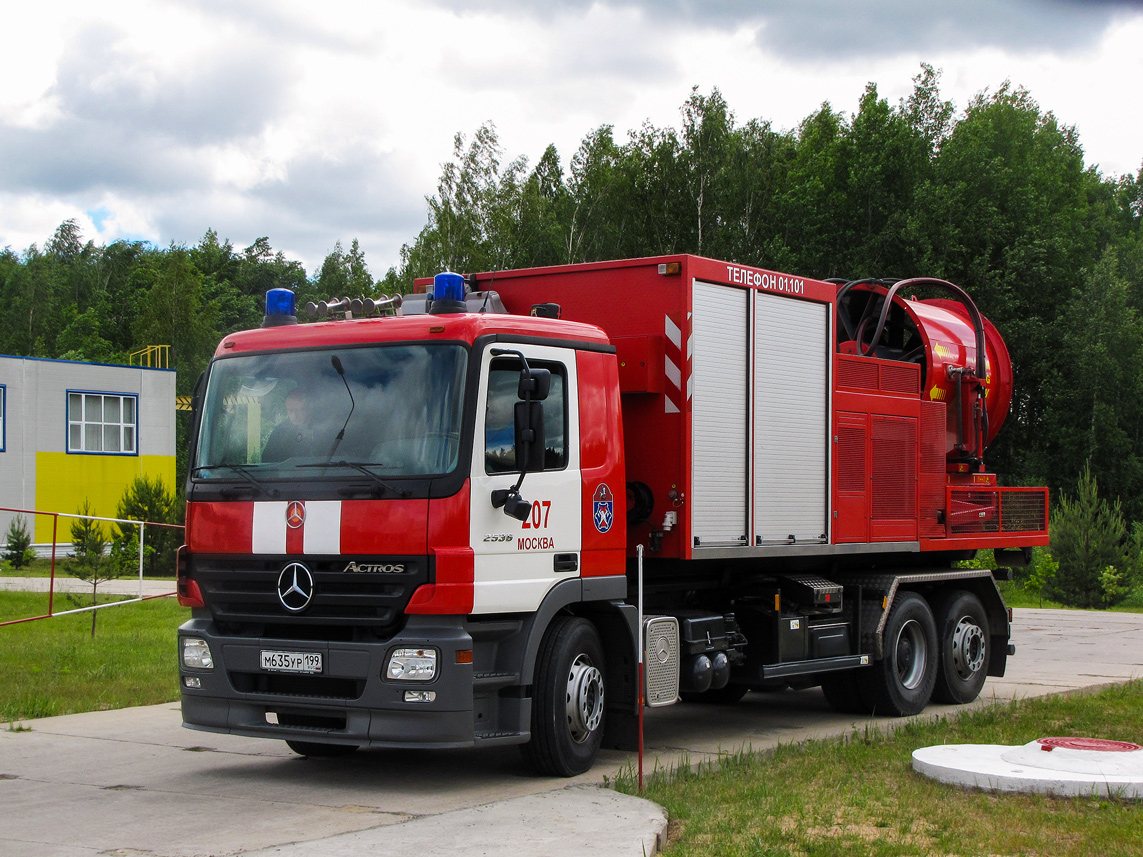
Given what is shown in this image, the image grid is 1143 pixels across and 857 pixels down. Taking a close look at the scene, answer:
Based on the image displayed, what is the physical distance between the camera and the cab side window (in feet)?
25.1

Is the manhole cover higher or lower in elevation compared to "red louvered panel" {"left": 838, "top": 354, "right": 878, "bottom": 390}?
lower

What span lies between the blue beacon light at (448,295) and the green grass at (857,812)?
310 cm

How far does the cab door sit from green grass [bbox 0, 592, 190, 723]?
519cm

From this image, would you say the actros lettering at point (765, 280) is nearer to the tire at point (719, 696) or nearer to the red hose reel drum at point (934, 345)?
the red hose reel drum at point (934, 345)

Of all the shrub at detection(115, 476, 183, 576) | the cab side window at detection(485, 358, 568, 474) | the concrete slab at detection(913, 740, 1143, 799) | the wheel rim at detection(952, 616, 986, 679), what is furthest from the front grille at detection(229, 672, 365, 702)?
the shrub at detection(115, 476, 183, 576)

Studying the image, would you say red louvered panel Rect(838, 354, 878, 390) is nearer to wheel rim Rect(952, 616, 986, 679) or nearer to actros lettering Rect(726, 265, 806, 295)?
actros lettering Rect(726, 265, 806, 295)

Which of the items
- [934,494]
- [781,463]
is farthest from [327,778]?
[934,494]

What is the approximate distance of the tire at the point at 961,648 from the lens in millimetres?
12211

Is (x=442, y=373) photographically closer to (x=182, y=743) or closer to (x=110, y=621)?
(x=182, y=743)

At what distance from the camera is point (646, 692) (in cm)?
861

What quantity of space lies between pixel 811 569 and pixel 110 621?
41.1ft

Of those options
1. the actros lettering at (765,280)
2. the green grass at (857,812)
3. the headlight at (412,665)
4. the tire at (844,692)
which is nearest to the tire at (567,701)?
the green grass at (857,812)

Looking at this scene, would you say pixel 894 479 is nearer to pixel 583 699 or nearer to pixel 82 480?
pixel 583 699

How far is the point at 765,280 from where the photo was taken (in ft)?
33.2
